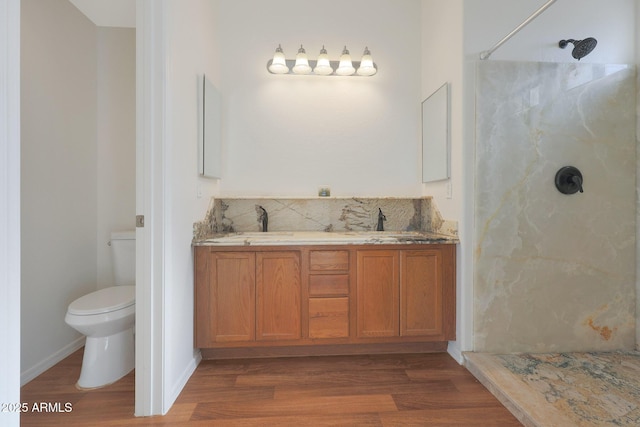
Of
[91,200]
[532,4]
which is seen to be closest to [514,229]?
[532,4]

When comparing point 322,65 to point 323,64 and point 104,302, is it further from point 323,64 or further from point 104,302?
point 104,302

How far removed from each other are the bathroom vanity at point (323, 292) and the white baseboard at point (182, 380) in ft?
0.32

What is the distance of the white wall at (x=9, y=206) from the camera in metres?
0.89

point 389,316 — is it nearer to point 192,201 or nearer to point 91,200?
point 192,201

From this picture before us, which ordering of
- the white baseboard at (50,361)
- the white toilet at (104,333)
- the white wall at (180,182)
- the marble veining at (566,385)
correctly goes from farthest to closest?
the white baseboard at (50,361) → the white toilet at (104,333) → the white wall at (180,182) → the marble veining at (566,385)

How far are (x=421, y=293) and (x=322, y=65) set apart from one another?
1.91 m

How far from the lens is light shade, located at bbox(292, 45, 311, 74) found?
8.36 ft

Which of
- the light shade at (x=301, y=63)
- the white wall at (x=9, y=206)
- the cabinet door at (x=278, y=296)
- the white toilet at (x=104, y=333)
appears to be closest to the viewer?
the white wall at (x=9, y=206)

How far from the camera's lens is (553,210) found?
2131 millimetres

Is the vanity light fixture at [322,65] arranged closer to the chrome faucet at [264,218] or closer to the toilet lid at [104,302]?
the chrome faucet at [264,218]

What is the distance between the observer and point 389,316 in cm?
219

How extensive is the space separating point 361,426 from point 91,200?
8.21ft

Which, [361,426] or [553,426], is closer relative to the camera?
[553,426]

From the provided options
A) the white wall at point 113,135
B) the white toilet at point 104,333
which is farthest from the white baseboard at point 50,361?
the white wall at point 113,135
